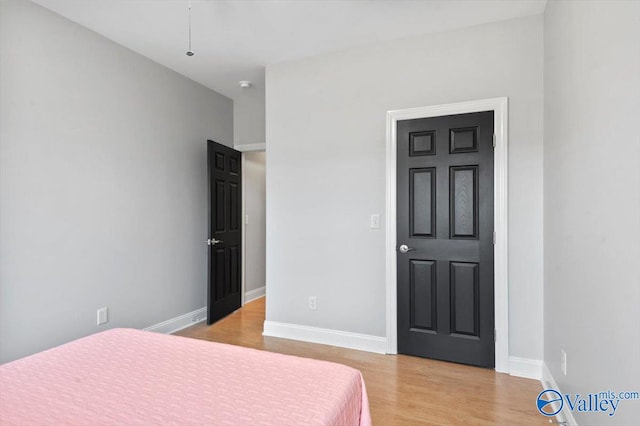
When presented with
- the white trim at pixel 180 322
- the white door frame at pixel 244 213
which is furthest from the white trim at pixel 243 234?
the white trim at pixel 180 322

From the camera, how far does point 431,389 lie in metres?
2.38

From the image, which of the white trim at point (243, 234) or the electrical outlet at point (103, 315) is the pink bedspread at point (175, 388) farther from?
the white trim at point (243, 234)

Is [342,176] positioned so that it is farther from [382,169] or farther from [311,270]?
[311,270]

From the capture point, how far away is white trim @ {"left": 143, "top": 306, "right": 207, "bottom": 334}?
342 centimetres

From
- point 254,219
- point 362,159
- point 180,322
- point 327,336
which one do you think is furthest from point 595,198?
point 254,219

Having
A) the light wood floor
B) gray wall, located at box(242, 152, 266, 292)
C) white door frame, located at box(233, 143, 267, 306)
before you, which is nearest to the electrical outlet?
the light wood floor

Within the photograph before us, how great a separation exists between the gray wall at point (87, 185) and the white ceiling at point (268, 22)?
0.30 meters

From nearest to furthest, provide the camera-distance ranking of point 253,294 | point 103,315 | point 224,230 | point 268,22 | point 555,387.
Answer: point 555,387
point 268,22
point 103,315
point 224,230
point 253,294

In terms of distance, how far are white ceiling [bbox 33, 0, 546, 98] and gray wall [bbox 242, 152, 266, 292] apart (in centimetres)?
178

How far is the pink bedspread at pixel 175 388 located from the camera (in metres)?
1.07

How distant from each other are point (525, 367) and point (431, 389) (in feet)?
2.62

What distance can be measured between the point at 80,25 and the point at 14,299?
2.12m

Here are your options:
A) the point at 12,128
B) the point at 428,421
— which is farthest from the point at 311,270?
the point at 12,128

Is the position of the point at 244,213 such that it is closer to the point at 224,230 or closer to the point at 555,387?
the point at 224,230
